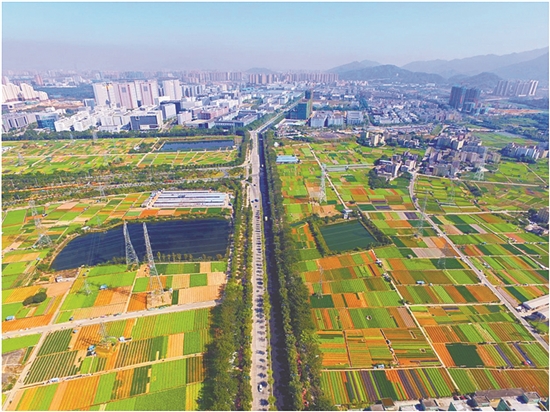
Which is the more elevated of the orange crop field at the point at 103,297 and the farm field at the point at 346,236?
the farm field at the point at 346,236

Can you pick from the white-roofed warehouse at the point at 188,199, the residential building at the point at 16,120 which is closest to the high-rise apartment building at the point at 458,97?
the white-roofed warehouse at the point at 188,199

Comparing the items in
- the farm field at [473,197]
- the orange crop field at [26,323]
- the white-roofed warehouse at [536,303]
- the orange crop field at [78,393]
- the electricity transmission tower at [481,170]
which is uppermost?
the electricity transmission tower at [481,170]

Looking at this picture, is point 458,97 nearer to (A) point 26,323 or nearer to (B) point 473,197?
(B) point 473,197

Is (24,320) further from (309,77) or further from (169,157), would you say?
(309,77)

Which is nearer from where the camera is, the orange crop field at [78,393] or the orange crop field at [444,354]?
the orange crop field at [78,393]

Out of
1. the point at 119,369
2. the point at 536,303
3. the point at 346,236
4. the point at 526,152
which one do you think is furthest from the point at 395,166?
the point at 119,369

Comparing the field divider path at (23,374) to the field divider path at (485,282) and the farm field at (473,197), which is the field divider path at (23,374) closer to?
the field divider path at (485,282)
